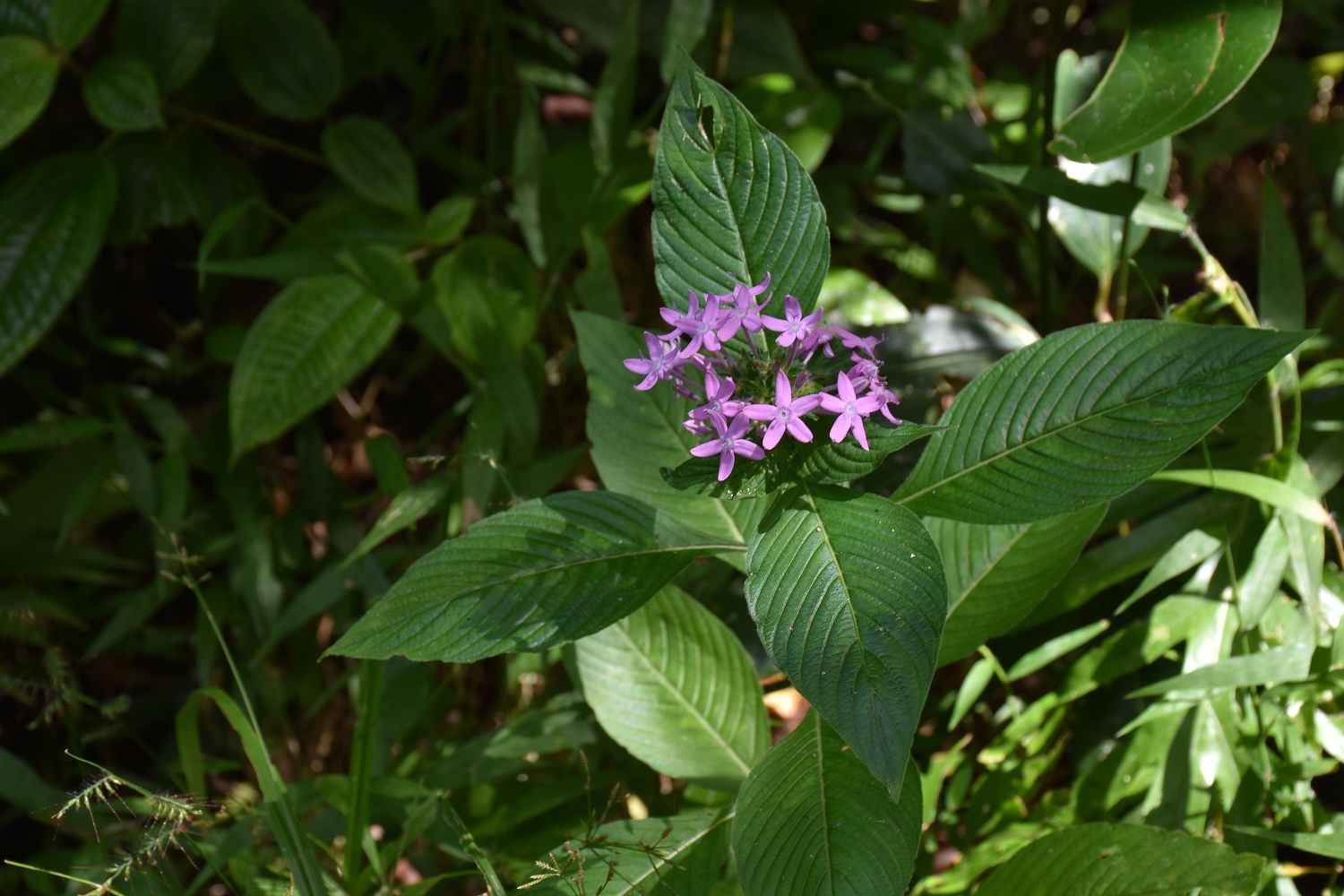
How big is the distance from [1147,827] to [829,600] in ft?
1.84

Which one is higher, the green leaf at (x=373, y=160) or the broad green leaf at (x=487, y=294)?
the green leaf at (x=373, y=160)

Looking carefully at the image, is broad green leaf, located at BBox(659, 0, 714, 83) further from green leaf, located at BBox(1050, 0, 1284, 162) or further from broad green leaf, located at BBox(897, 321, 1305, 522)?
broad green leaf, located at BBox(897, 321, 1305, 522)

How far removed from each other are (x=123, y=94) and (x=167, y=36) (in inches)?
8.4

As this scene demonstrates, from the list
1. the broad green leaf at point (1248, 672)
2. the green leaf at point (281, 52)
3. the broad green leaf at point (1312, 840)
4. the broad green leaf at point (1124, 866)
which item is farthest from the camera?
the green leaf at point (281, 52)

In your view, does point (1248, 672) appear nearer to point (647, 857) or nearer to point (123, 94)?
point (647, 857)

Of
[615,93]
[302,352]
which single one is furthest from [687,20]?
[302,352]

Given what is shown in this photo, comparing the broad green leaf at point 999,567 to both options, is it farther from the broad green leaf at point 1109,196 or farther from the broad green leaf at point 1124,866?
the broad green leaf at point 1109,196

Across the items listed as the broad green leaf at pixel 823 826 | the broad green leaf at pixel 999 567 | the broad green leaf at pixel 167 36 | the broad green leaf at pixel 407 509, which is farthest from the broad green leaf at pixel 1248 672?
the broad green leaf at pixel 167 36

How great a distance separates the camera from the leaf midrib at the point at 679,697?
4.30 feet

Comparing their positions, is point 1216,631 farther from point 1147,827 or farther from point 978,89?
point 978,89

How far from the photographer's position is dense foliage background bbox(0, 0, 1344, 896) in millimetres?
1441

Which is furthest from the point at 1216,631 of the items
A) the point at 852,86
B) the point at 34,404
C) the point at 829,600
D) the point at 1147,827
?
the point at 34,404

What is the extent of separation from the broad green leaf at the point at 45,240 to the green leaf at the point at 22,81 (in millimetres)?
159

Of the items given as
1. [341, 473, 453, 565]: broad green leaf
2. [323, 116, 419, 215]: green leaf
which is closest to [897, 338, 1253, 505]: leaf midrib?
[341, 473, 453, 565]: broad green leaf
